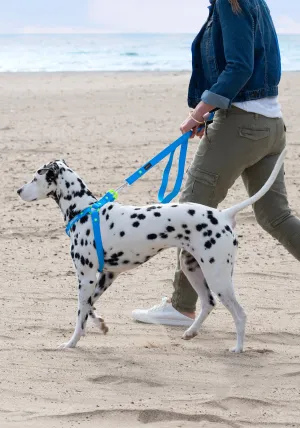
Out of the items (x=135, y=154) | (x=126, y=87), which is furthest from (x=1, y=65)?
(x=135, y=154)

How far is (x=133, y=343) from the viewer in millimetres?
5559

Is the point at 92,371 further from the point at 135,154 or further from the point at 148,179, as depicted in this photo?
the point at 135,154

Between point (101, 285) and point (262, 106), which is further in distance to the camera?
point (101, 285)

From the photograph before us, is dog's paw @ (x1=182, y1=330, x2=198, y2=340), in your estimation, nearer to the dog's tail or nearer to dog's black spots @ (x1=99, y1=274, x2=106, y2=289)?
dog's black spots @ (x1=99, y1=274, x2=106, y2=289)

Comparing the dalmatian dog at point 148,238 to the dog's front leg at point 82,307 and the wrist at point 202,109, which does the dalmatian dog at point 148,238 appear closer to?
the dog's front leg at point 82,307

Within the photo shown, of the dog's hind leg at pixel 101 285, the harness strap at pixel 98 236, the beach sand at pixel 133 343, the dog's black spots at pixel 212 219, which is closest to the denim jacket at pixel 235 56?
the dog's black spots at pixel 212 219

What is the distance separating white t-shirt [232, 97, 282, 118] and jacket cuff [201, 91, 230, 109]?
19 centimetres

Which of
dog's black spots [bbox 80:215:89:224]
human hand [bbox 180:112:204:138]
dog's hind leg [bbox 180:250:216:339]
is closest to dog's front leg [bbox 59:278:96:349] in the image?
dog's black spots [bbox 80:215:89:224]

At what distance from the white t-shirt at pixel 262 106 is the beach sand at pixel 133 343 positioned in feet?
4.78

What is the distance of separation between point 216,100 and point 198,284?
1210 millimetres

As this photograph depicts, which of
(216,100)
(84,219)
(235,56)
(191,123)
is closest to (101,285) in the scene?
(84,219)

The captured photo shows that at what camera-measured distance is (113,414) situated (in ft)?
14.4

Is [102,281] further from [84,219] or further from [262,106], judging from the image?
[262,106]

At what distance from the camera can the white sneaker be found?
19.2ft
